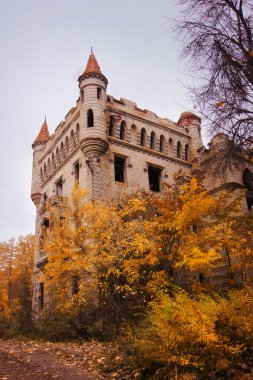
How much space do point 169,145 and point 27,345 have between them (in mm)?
16183

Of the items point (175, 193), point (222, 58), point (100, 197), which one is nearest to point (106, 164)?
point (100, 197)

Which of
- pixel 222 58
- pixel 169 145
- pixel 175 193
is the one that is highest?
pixel 169 145

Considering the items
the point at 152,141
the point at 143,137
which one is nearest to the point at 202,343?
the point at 143,137

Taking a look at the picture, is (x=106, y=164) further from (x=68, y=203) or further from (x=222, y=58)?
(x=222, y=58)

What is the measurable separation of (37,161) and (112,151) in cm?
967

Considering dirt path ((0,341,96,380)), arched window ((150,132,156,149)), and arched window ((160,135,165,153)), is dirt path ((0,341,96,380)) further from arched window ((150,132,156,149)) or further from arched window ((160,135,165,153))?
arched window ((160,135,165,153))

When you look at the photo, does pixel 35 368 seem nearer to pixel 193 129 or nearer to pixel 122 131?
pixel 122 131

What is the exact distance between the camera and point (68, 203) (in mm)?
21062

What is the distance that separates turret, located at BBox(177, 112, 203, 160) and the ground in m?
17.1

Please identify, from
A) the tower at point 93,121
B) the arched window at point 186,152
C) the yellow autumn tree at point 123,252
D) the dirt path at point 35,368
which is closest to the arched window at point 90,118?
the tower at point 93,121

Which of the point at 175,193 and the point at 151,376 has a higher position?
the point at 175,193

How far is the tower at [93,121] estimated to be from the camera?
18.8 m

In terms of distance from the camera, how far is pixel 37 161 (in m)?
27.3

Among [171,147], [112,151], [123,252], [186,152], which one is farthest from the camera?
[186,152]
